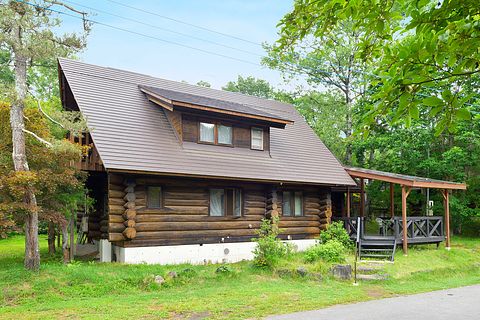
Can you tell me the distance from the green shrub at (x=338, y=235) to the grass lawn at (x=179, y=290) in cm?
334

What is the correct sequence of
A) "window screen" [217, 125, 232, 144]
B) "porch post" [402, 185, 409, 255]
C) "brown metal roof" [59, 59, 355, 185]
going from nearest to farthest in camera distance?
1. "brown metal roof" [59, 59, 355, 185]
2. "window screen" [217, 125, 232, 144]
3. "porch post" [402, 185, 409, 255]

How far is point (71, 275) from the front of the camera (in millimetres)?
11328

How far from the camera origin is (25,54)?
11.7 m

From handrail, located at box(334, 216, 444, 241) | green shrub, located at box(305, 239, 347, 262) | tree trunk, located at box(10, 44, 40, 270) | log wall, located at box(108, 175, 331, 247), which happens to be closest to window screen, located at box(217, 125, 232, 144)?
log wall, located at box(108, 175, 331, 247)

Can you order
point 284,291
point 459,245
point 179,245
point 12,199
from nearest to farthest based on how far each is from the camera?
point 284,291
point 12,199
point 179,245
point 459,245

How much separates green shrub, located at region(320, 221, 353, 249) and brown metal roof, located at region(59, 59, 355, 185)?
1893 millimetres

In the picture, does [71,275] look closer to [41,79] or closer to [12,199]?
[12,199]

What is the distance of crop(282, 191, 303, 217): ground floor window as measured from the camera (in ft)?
62.4

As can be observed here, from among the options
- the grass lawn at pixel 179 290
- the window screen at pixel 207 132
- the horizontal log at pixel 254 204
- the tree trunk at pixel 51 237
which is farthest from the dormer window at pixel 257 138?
the tree trunk at pixel 51 237

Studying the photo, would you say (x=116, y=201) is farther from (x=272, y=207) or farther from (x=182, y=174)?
(x=272, y=207)

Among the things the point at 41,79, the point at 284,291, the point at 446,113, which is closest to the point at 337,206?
the point at 284,291

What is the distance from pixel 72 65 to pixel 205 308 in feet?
39.3

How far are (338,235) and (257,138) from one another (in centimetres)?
526

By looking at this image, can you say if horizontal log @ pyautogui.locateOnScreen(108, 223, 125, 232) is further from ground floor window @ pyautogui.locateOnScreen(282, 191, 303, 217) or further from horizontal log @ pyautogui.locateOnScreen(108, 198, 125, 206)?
ground floor window @ pyautogui.locateOnScreen(282, 191, 303, 217)
